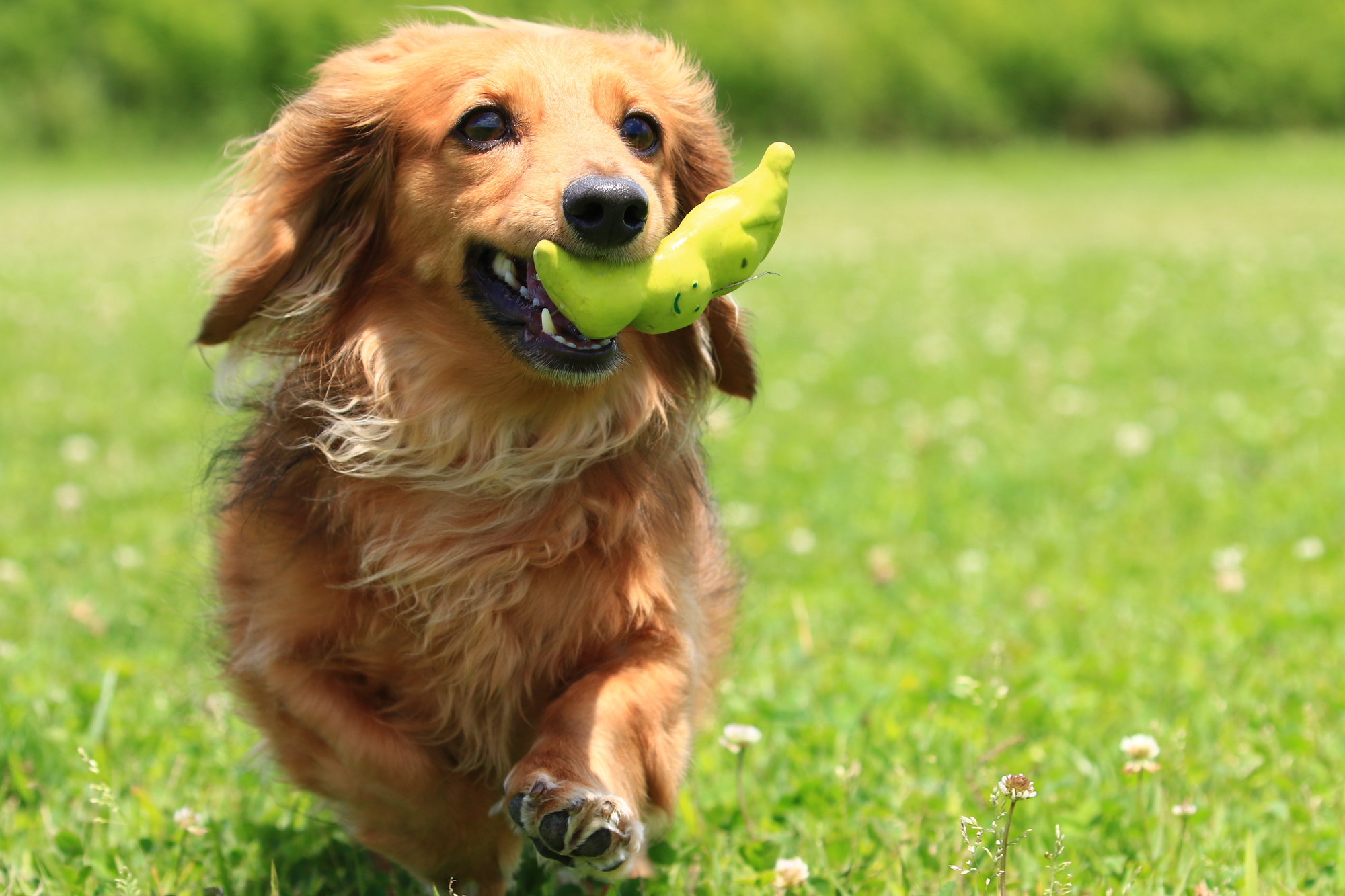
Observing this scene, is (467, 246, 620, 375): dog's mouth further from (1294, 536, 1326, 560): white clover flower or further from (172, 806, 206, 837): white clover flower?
(1294, 536, 1326, 560): white clover flower

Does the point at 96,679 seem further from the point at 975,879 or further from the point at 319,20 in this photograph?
the point at 319,20

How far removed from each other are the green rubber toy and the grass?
103 cm

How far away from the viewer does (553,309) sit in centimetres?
261

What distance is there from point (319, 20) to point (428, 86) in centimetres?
3009

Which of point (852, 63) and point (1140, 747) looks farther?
point (852, 63)

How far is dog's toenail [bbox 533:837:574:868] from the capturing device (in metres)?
2.27

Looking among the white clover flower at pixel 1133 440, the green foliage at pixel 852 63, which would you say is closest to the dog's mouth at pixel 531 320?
the white clover flower at pixel 1133 440

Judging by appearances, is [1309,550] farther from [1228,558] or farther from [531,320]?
[531,320]

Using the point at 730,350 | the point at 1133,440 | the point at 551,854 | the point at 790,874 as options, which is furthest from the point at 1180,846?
the point at 1133,440

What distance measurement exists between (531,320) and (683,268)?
322 millimetres

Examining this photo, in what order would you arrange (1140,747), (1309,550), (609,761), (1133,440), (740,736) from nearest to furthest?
(609,761), (1140,747), (740,736), (1309,550), (1133,440)

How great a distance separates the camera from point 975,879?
2.49 meters

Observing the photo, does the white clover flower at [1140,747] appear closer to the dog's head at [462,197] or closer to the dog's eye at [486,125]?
the dog's head at [462,197]

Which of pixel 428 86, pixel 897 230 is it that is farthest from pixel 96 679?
pixel 897 230
